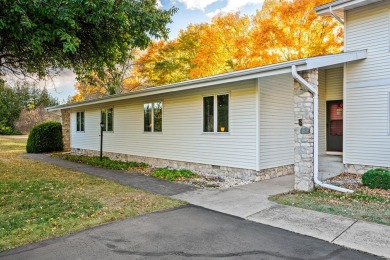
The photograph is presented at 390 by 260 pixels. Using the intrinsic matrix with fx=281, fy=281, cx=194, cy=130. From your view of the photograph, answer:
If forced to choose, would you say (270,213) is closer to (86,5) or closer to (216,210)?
(216,210)

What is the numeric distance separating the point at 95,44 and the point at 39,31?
7.37ft

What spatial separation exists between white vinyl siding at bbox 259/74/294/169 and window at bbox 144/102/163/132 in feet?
14.7

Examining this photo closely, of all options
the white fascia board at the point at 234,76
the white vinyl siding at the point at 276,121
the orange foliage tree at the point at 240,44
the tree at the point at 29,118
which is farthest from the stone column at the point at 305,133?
the tree at the point at 29,118

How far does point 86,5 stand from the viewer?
20.3 feet

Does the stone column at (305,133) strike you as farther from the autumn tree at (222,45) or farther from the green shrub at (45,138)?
the green shrub at (45,138)

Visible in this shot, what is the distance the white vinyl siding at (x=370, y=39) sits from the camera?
26.7 feet

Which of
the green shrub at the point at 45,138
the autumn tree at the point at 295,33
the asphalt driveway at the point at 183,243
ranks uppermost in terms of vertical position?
the autumn tree at the point at 295,33

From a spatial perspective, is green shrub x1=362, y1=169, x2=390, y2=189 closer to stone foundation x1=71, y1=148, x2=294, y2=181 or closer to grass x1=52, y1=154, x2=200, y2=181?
stone foundation x1=71, y1=148, x2=294, y2=181

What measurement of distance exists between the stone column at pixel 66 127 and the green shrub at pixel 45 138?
1.25 feet

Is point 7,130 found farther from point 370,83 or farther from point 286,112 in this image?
point 370,83

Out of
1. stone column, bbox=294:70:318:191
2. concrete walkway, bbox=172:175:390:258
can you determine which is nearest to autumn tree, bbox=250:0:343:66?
stone column, bbox=294:70:318:191

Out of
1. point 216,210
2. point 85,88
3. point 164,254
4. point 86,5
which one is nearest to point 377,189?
point 216,210

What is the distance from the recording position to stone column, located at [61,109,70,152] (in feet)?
59.9

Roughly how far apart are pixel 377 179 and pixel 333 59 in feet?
10.4
